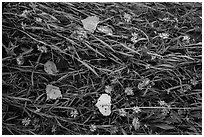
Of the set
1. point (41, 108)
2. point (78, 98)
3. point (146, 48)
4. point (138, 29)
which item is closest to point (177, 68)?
point (146, 48)

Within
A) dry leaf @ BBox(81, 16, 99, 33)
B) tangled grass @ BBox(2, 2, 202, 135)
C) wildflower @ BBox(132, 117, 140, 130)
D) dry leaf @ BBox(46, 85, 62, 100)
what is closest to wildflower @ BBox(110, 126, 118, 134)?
tangled grass @ BBox(2, 2, 202, 135)

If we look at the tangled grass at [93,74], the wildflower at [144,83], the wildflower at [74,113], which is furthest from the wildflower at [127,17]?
the wildflower at [74,113]

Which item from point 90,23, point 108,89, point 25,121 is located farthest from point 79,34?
point 25,121

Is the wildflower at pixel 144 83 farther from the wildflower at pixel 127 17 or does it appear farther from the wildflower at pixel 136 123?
the wildflower at pixel 127 17

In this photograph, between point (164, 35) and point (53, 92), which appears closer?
point (53, 92)

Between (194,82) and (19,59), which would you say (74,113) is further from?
(194,82)
